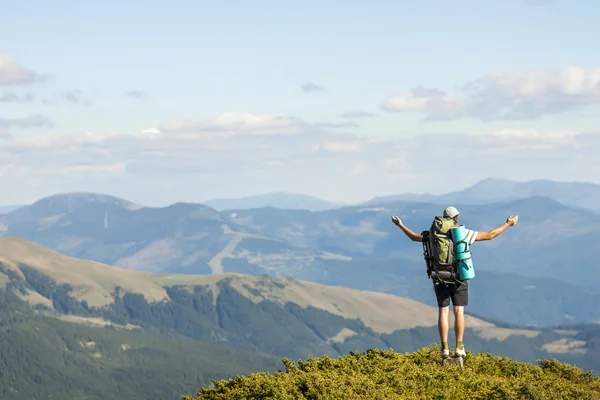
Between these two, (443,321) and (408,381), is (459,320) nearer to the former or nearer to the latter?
(443,321)

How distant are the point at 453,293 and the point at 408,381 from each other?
4.89m

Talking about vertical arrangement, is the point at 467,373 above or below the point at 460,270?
below

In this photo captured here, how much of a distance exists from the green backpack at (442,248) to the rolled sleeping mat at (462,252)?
21 cm

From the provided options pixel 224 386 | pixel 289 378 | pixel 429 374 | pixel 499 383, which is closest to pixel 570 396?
pixel 499 383

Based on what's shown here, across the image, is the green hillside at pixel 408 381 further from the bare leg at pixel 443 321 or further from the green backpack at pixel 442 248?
the green backpack at pixel 442 248

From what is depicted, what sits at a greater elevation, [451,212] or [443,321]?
[451,212]

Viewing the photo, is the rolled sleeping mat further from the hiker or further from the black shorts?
the black shorts

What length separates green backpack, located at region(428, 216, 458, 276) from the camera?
3219 cm

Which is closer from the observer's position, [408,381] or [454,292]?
[408,381]

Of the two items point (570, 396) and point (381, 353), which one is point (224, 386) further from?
point (570, 396)

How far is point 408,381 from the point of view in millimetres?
29062

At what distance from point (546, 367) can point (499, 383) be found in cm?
565

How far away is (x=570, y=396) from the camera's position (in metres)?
28.2

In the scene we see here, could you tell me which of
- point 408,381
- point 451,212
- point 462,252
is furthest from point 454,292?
point 408,381
